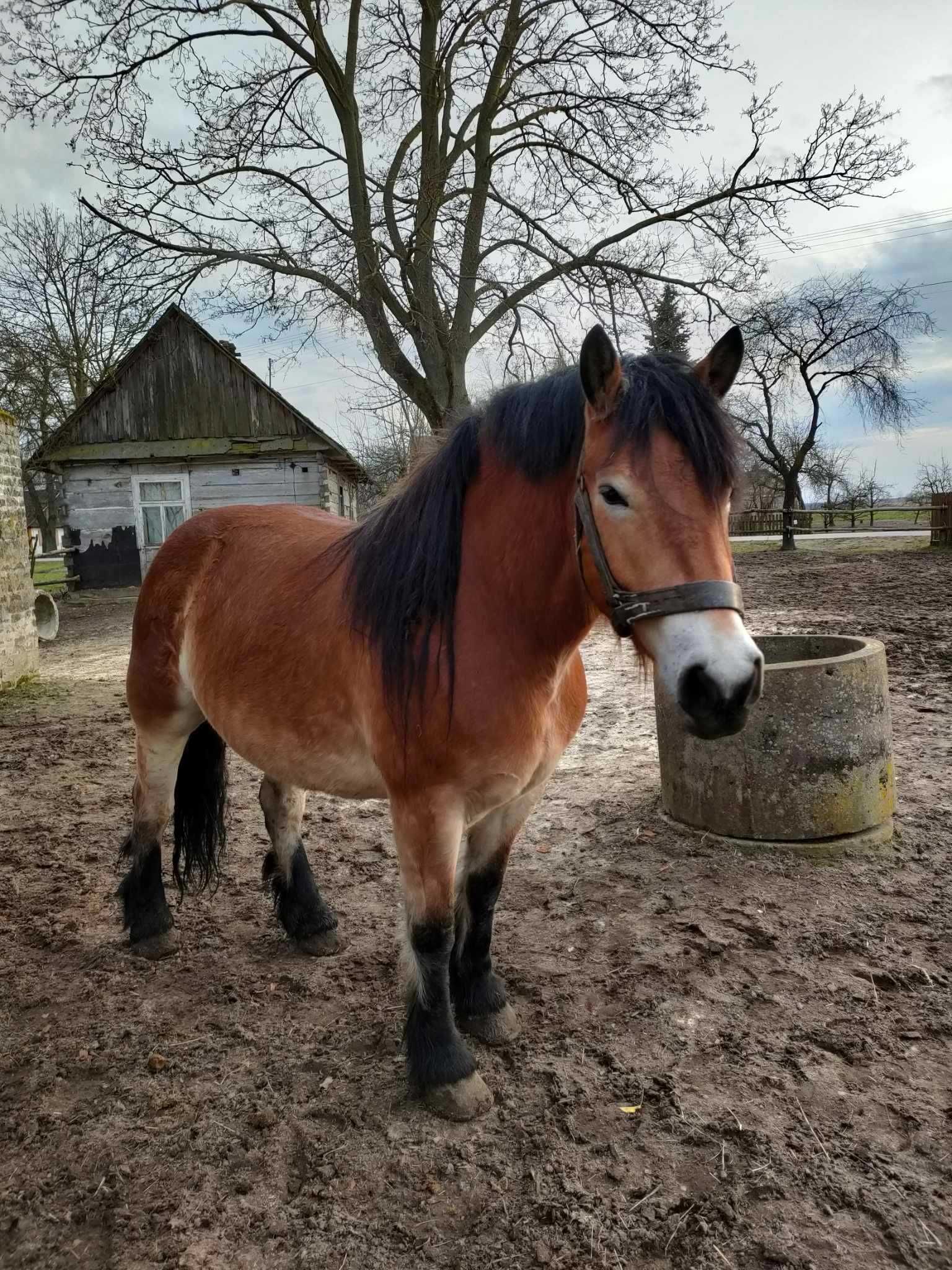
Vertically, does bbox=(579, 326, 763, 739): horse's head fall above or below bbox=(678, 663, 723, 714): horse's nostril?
above

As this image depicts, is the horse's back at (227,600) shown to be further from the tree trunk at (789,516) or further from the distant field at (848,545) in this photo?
the tree trunk at (789,516)

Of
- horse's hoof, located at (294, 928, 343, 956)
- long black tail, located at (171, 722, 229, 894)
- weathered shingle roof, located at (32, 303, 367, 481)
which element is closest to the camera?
horse's hoof, located at (294, 928, 343, 956)

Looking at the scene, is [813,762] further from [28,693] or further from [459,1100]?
[28,693]

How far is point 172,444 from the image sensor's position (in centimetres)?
1734

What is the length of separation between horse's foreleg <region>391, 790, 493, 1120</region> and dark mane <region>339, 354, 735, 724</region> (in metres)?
0.31

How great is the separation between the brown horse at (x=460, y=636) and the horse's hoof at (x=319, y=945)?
13 millimetres

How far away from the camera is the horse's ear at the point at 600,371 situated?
5.37 ft

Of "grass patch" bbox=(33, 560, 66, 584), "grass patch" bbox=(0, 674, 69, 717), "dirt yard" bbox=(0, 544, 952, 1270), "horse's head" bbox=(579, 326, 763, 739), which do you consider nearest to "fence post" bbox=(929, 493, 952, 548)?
"dirt yard" bbox=(0, 544, 952, 1270)

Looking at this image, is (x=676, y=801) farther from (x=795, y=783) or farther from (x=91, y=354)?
(x=91, y=354)

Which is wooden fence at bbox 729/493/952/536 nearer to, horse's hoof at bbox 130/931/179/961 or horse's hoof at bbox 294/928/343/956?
horse's hoof at bbox 294/928/343/956

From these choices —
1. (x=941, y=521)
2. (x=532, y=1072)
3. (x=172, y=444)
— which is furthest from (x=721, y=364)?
(x=941, y=521)

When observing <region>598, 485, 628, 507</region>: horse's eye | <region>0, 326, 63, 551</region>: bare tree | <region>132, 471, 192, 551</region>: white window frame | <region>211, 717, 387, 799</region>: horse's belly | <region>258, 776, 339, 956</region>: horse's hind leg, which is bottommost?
<region>258, 776, 339, 956</region>: horse's hind leg

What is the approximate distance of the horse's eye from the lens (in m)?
1.64

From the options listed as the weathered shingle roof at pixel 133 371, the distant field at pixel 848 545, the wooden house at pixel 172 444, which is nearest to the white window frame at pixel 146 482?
the wooden house at pixel 172 444
